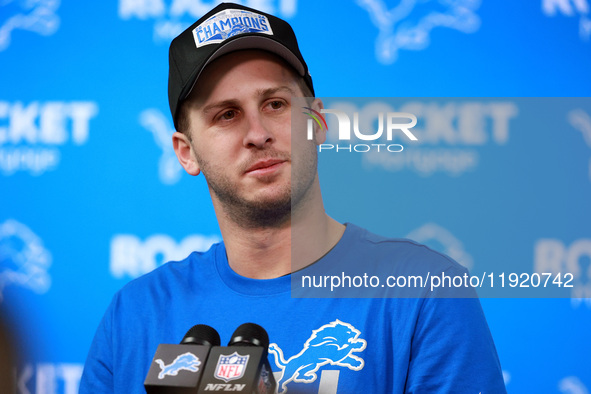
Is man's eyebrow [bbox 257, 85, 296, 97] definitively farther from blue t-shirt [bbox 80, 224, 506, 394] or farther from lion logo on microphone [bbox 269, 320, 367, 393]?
lion logo on microphone [bbox 269, 320, 367, 393]

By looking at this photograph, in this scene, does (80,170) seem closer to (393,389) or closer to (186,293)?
(186,293)

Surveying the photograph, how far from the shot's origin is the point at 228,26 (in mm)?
1287

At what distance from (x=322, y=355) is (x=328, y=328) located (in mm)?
49

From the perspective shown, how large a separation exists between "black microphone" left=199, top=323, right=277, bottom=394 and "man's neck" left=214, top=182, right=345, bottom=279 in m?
0.53

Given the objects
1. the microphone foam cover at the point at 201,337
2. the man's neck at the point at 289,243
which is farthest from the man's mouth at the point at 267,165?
the microphone foam cover at the point at 201,337

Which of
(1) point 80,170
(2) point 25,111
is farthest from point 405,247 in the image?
(2) point 25,111

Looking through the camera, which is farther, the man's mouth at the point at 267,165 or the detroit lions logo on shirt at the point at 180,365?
the man's mouth at the point at 267,165

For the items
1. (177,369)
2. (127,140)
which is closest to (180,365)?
(177,369)


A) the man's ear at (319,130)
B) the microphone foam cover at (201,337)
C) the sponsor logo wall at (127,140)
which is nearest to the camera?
the microphone foam cover at (201,337)

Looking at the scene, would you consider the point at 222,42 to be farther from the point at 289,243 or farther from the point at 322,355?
the point at 322,355

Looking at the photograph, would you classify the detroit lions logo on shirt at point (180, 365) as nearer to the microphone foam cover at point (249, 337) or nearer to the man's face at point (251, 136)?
the microphone foam cover at point (249, 337)

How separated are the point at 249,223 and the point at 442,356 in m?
0.45

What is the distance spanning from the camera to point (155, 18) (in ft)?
6.73

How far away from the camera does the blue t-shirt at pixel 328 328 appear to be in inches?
42.4
